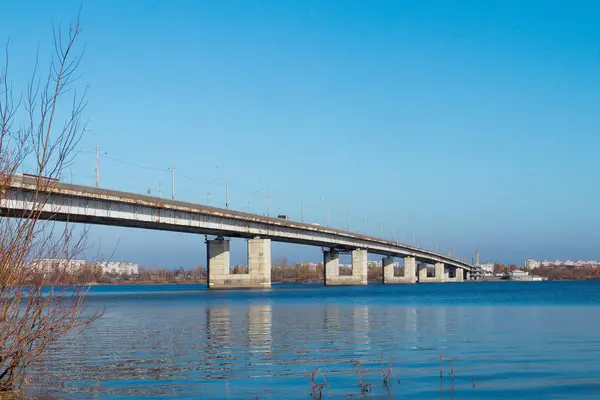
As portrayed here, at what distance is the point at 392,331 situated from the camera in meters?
30.8

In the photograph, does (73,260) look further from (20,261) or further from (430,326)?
(430,326)

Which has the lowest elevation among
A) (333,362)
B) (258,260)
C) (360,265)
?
(333,362)

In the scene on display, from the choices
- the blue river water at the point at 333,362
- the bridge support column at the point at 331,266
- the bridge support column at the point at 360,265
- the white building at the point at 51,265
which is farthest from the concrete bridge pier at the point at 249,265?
the white building at the point at 51,265

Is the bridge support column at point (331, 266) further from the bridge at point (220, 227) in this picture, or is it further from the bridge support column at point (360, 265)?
the bridge support column at point (360, 265)

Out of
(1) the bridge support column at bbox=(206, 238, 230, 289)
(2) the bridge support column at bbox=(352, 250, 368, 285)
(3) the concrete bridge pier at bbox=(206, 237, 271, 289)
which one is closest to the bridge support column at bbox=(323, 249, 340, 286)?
(2) the bridge support column at bbox=(352, 250, 368, 285)

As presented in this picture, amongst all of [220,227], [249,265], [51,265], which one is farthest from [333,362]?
[249,265]

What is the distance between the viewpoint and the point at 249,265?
11050 centimetres

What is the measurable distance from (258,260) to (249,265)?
2.04 m

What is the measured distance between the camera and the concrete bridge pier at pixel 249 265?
10812 cm

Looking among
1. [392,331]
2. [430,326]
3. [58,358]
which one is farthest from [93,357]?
[430,326]

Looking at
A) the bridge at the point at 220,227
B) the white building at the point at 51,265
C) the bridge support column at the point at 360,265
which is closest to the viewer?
the white building at the point at 51,265

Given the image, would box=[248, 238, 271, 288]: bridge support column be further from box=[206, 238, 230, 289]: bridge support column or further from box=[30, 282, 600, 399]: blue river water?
box=[30, 282, 600, 399]: blue river water

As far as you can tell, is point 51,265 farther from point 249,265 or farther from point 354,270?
point 354,270

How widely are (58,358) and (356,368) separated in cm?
949
